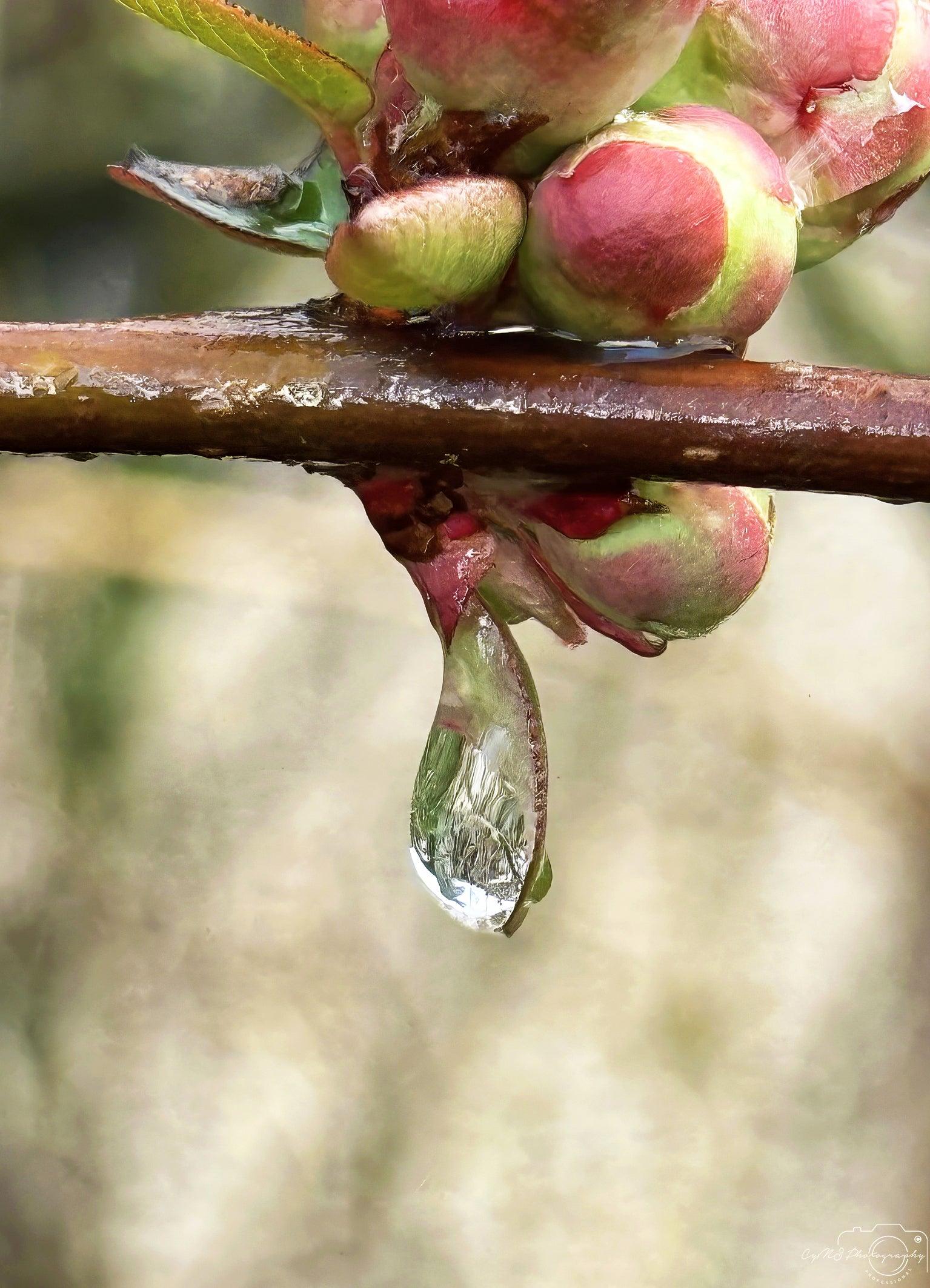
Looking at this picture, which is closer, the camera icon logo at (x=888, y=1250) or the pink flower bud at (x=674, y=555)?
the pink flower bud at (x=674, y=555)

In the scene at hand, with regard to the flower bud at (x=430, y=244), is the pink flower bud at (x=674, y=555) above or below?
below

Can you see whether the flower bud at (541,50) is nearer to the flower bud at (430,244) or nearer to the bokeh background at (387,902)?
the flower bud at (430,244)

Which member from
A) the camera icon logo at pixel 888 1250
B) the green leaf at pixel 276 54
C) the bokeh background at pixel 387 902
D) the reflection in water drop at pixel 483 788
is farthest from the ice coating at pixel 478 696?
the camera icon logo at pixel 888 1250

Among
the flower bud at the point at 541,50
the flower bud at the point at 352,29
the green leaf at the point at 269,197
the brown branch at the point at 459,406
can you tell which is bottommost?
the brown branch at the point at 459,406

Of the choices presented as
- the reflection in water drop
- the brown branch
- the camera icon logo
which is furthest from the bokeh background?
the brown branch

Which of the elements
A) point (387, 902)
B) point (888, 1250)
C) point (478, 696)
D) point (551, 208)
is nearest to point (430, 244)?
point (551, 208)

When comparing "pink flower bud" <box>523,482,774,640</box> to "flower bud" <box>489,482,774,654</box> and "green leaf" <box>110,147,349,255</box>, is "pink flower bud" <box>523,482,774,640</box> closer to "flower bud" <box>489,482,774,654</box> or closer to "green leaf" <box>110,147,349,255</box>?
"flower bud" <box>489,482,774,654</box>
